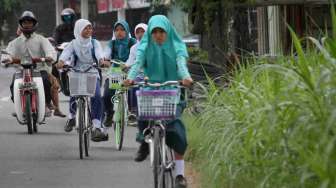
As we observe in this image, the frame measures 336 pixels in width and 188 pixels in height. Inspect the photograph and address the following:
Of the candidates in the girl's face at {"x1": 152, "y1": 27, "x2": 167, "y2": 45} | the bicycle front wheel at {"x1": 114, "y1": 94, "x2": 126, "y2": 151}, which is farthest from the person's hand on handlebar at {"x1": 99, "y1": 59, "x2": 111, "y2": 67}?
the girl's face at {"x1": 152, "y1": 27, "x2": 167, "y2": 45}

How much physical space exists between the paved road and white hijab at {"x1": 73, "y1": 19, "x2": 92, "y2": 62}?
1.32 metres

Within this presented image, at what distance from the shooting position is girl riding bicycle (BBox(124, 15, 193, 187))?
10.2 metres

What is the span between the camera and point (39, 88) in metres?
17.0

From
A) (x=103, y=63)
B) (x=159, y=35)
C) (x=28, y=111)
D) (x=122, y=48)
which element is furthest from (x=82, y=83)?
(x=159, y=35)

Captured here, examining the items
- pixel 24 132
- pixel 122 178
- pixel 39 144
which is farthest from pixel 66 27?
pixel 122 178

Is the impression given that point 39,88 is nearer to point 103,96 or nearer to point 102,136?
point 103,96

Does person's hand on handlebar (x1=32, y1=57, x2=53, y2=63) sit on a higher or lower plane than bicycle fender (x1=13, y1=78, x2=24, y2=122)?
higher

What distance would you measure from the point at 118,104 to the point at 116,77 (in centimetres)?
62

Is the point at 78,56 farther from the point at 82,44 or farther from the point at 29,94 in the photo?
the point at 29,94

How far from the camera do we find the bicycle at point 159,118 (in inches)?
378

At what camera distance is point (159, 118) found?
31.7ft

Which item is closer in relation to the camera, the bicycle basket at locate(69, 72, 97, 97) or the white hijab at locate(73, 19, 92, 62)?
the bicycle basket at locate(69, 72, 97, 97)

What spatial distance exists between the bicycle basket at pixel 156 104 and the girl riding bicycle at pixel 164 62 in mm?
504

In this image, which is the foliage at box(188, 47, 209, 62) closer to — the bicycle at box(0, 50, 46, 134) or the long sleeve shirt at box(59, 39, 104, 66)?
the bicycle at box(0, 50, 46, 134)
